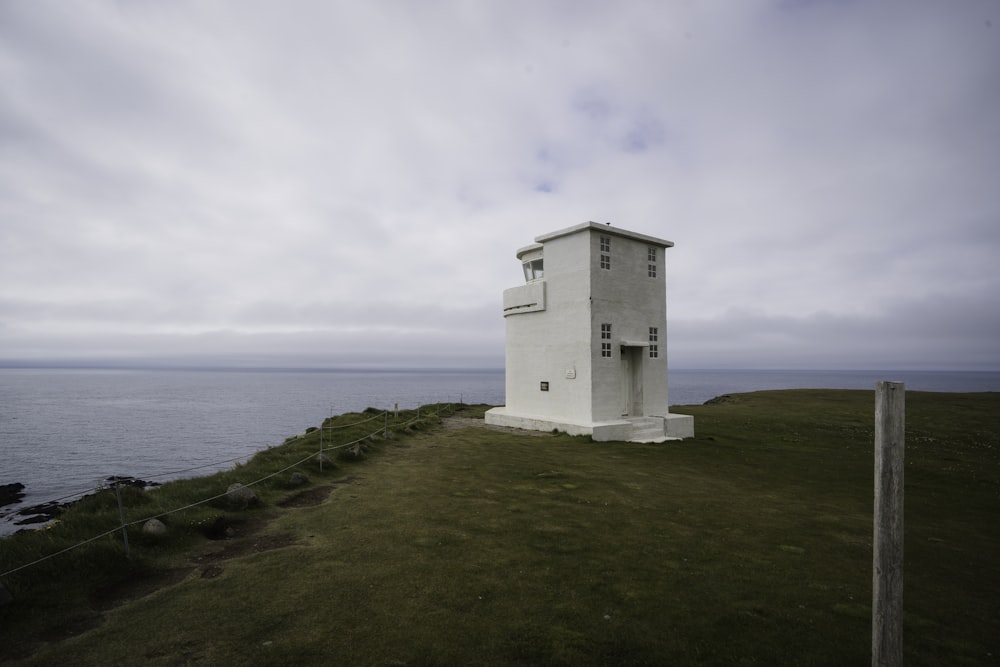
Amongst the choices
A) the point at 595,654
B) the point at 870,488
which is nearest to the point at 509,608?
the point at 595,654

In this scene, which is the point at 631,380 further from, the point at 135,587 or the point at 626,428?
the point at 135,587

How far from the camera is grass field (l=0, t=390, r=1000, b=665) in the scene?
5.26 m

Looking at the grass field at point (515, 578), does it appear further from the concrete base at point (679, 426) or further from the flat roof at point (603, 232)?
the flat roof at point (603, 232)

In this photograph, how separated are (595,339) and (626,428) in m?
4.00

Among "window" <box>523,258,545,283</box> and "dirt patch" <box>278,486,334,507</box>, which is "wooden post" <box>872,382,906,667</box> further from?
"window" <box>523,258,545,283</box>

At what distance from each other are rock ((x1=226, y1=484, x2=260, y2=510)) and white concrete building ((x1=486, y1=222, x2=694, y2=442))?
13198 mm

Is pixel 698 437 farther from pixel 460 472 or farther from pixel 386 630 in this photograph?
pixel 386 630

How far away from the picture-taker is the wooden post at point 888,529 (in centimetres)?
439

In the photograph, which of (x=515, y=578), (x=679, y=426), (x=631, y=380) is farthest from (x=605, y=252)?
(x=515, y=578)

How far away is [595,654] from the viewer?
16.9ft

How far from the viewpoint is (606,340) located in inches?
830

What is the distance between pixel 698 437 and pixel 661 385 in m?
2.81

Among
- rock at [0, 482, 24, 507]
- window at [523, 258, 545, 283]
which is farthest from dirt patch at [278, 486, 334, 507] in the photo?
rock at [0, 482, 24, 507]

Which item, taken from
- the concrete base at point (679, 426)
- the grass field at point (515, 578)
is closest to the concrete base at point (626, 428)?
the concrete base at point (679, 426)
